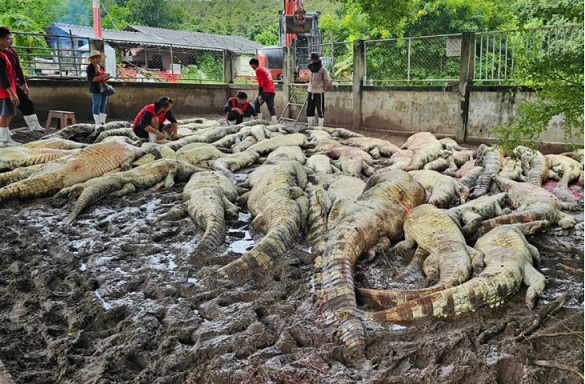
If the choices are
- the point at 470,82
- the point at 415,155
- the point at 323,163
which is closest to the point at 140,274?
the point at 323,163

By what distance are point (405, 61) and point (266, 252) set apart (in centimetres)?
1162

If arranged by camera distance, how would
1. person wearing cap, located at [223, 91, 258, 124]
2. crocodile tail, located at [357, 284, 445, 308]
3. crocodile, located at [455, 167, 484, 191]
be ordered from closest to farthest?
crocodile tail, located at [357, 284, 445, 308] < crocodile, located at [455, 167, 484, 191] < person wearing cap, located at [223, 91, 258, 124]

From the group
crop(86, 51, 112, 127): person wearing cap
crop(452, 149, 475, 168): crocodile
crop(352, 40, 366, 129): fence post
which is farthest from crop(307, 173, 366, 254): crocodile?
crop(352, 40, 366, 129): fence post

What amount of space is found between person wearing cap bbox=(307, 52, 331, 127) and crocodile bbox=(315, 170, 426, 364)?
27.8 ft

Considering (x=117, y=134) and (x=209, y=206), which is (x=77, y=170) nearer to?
(x=209, y=206)

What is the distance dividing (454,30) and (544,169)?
14073 mm

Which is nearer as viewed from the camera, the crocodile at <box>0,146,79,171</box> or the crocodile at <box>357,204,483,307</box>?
the crocodile at <box>357,204,483,307</box>

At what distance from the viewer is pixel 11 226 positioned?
610cm

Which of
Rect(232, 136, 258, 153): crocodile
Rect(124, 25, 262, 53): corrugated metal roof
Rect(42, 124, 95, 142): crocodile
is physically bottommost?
Rect(232, 136, 258, 153): crocodile

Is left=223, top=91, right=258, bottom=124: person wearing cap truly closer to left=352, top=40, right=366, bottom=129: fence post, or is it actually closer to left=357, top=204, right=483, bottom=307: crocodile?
left=352, top=40, right=366, bottom=129: fence post

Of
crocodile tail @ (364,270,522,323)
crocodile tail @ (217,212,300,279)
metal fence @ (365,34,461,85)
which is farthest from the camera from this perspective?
metal fence @ (365,34,461,85)

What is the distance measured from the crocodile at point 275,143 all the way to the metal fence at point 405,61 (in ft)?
15.3

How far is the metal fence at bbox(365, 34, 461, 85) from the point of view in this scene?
14617 mm

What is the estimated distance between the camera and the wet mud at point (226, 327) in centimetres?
302
